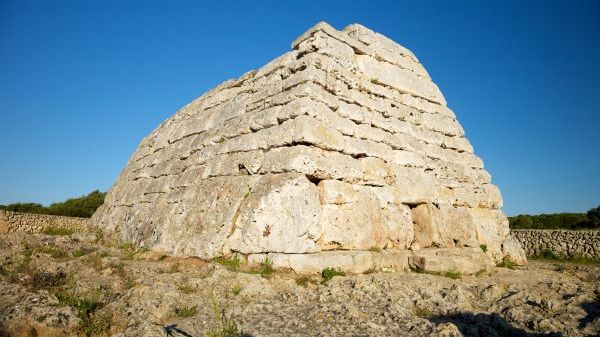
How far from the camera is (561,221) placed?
29.1 metres

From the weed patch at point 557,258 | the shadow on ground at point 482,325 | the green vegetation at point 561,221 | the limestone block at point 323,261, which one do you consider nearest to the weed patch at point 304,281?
the limestone block at point 323,261

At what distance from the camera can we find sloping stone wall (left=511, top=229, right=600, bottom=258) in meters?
14.1

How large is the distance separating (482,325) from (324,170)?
3.38m

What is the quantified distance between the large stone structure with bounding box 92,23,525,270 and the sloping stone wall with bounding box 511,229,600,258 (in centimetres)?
782

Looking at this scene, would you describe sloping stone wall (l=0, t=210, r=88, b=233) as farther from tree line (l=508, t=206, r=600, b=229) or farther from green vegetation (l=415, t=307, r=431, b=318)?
tree line (l=508, t=206, r=600, b=229)

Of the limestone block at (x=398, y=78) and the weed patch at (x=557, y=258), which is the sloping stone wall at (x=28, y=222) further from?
the weed patch at (x=557, y=258)

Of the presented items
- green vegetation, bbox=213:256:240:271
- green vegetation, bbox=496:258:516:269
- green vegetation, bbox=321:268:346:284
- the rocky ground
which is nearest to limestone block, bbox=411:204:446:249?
the rocky ground

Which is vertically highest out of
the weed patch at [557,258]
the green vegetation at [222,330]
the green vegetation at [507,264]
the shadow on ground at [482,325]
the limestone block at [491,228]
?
the limestone block at [491,228]

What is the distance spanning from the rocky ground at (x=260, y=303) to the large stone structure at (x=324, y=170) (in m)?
0.87

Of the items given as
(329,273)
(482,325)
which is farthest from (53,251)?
(482,325)

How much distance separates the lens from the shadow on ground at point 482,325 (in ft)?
11.7

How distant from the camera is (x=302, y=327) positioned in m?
3.60

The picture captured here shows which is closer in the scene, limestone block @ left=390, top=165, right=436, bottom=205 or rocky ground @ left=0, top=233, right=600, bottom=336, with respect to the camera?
rocky ground @ left=0, top=233, right=600, bottom=336

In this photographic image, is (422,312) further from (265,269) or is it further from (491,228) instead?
(491,228)
